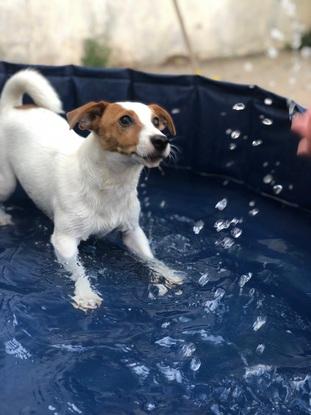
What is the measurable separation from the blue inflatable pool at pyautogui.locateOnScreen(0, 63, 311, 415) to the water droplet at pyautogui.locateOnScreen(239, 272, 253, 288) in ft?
0.03

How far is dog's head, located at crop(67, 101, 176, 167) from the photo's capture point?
10.6 feet

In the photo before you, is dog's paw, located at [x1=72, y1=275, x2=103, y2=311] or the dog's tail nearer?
dog's paw, located at [x1=72, y1=275, x2=103, y2=311]

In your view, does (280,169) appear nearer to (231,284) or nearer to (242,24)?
(231,284)

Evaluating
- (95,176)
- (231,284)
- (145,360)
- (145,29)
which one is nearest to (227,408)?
(145,360)

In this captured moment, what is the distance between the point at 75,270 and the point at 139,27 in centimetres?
457

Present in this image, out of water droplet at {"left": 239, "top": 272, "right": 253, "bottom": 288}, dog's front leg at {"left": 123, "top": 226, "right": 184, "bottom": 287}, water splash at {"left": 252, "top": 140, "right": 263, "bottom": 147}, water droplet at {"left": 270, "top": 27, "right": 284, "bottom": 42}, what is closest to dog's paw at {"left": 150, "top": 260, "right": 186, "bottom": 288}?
dog's front leg at {"left": 123, "top": 226, "right": 184, "bottom": 287}

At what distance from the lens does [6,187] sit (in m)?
4.30

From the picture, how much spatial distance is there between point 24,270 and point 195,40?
4.72 m

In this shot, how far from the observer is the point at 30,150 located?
13.3 ft

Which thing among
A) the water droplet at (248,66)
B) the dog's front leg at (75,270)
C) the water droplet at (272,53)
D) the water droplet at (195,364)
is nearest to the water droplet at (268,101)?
the dog's front leg at (75,270)

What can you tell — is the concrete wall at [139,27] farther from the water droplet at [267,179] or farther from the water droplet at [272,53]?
the water droplet at [267,179]

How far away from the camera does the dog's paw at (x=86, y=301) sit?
3627mm

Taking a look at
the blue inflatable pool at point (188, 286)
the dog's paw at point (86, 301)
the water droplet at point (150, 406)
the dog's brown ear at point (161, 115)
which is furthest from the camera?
the dog's paw at point (86, 301)

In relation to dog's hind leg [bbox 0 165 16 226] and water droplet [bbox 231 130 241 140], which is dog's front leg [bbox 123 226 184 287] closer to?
dog's hind leg [bbox 0 165 16 226]
